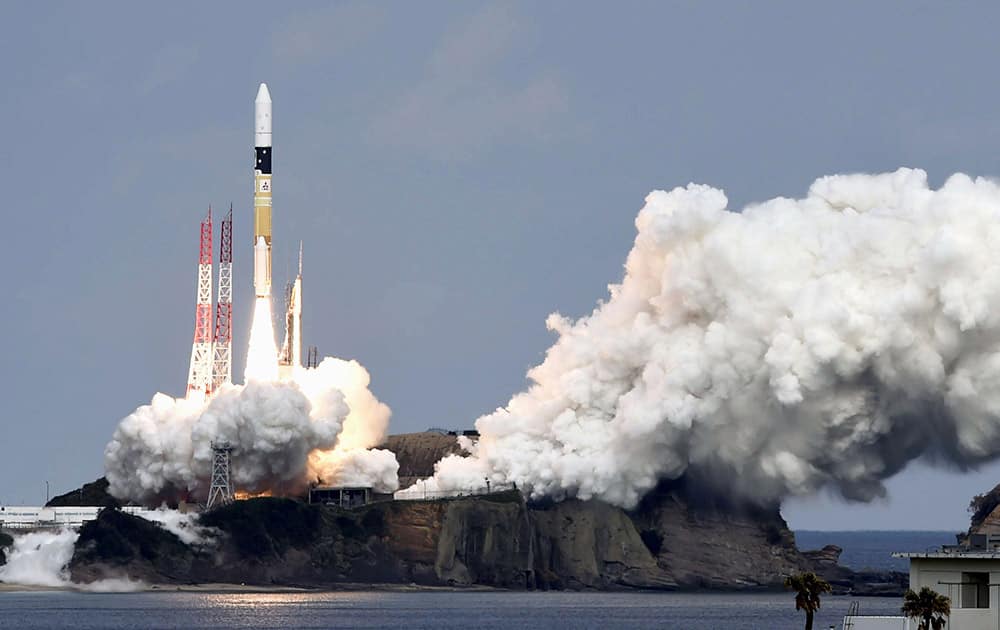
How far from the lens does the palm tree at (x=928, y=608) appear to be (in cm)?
6681

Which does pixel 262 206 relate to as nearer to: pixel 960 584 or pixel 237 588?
pixel 237 588

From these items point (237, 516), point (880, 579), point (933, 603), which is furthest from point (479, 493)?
point (933, 603)

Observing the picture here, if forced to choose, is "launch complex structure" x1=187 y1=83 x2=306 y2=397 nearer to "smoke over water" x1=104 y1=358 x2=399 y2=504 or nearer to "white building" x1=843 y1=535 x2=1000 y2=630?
"smoke over water" x1=104 y1=358 x2=399 y2=504


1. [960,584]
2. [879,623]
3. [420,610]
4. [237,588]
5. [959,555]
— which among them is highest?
[959,555]

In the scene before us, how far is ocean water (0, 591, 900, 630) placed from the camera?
144 meters

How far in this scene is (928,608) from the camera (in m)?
66.8

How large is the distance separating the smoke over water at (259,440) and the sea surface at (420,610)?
9495 mm

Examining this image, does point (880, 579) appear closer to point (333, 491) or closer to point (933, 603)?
point (333, 491)

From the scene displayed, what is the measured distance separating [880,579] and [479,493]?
31.9 metres

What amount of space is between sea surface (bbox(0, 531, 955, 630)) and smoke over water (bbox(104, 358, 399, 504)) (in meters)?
9.50

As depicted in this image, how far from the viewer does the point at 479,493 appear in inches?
7618

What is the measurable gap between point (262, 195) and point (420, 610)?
36.4 metres

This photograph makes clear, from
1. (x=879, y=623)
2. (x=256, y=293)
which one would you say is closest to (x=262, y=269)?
(x=256, y=293)

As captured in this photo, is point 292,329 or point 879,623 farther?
point 292,329
